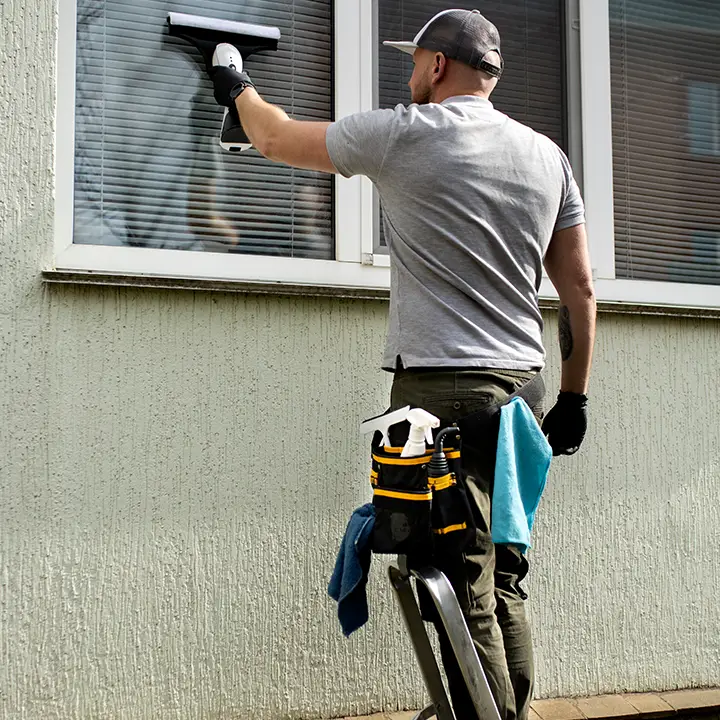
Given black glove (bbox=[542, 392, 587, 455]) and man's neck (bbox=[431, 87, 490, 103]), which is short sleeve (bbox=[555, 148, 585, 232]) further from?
black glove (bbox=[542, 392, 587, 455])

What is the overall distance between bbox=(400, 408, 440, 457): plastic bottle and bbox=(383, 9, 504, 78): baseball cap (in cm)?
98

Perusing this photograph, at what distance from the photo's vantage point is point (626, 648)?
3539mm

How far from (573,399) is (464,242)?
68 cm

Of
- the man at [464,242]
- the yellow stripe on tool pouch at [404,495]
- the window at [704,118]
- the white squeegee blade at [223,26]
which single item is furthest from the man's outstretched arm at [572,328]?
the window at [704,118]

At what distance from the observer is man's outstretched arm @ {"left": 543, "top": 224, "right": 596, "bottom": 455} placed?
2.73m

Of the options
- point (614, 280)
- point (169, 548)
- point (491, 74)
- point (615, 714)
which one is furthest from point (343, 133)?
point (615, 714)

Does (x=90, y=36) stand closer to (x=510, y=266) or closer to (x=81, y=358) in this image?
(x=81, y=358)

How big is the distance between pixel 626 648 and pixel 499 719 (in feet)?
4.94

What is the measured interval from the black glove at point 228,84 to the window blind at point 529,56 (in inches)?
42.6

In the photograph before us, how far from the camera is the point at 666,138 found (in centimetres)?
387

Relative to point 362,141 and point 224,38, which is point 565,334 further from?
point 224,38

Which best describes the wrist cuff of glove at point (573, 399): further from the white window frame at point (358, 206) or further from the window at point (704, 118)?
the window at point (704, 118)

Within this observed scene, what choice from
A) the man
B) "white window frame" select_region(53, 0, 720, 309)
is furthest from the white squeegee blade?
the man

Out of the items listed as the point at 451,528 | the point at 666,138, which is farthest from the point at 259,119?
the point at 666,138
